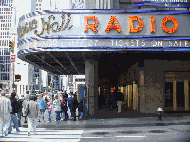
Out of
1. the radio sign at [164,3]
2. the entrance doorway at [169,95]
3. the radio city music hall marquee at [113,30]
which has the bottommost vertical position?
the entrance doorway at [169,95]

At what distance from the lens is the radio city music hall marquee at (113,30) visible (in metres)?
20.9

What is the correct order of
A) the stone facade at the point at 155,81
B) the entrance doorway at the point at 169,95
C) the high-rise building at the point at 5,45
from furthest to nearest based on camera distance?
the high-rise building at the point at 5,45 → the entrance doorway at the point at 169,95 → the stone facade at the point at 155,81

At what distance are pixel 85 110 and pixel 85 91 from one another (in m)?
1.45

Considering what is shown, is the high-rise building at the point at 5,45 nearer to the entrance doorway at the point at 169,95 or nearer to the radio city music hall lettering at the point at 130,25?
the entrance doorway at the point at 169,95

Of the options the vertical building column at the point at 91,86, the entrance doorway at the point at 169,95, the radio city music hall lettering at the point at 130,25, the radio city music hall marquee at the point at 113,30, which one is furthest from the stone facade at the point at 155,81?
the radio city music hall lettering at the point at 130,25

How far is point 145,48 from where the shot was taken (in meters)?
20.8

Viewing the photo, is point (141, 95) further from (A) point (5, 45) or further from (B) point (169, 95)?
(A) point (5, 45)

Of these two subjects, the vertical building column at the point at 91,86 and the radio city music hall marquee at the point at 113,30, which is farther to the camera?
the vertical building column at the point at 91,86

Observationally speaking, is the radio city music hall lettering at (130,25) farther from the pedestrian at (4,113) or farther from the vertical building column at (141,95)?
the pedestrian at (4,113)

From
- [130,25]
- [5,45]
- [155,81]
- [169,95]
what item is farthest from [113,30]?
[5,45]

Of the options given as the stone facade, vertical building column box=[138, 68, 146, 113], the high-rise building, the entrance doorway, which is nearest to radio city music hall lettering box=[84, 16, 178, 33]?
the stone facade

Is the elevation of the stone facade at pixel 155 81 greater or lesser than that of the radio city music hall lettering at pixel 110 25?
lesser

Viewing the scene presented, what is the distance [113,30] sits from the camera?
21000 millimetres

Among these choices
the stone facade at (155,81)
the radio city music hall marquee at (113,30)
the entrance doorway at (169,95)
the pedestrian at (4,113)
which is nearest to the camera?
the pedestrian at (4,113)
